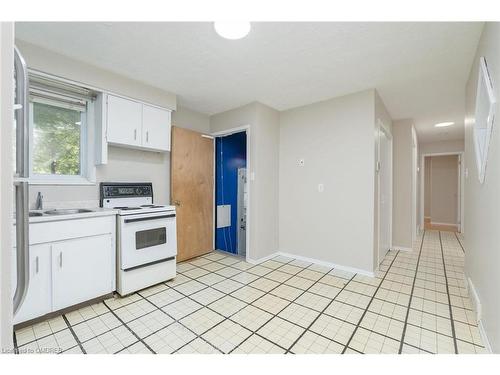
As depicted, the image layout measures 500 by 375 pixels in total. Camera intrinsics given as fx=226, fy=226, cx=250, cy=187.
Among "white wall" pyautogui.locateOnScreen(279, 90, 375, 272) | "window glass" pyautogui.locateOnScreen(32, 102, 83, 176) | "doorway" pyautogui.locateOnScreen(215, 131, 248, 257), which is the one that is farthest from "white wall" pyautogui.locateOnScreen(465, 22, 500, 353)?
"window glass" pyautogui.locateOnScreen(32, 102, 83, 176)

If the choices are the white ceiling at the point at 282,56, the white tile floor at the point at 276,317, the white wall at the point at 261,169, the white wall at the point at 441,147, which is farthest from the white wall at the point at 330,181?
the white wall at the point at 441,147

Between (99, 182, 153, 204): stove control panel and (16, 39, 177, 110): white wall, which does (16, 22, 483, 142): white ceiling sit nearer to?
(16, 39, 177, 110): white wall

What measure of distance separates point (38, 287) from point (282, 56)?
113 inches

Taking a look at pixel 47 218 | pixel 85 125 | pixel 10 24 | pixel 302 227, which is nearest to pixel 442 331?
pixel 302 227

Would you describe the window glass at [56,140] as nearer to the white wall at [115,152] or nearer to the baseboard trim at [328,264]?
the white wall at [115,152]

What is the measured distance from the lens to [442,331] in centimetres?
175

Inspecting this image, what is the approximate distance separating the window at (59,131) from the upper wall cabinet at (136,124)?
0.31 metres

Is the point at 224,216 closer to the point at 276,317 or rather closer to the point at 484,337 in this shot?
the point at 276,317

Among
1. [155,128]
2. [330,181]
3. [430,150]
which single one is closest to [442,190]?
[430,150]

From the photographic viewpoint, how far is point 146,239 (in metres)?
2.48

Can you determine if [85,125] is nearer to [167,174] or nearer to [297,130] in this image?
[167,174]

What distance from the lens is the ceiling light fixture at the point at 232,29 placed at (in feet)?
5.49

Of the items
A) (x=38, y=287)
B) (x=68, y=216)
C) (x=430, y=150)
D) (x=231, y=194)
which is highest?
(x=430, y=150)

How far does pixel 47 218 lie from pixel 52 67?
138cm
